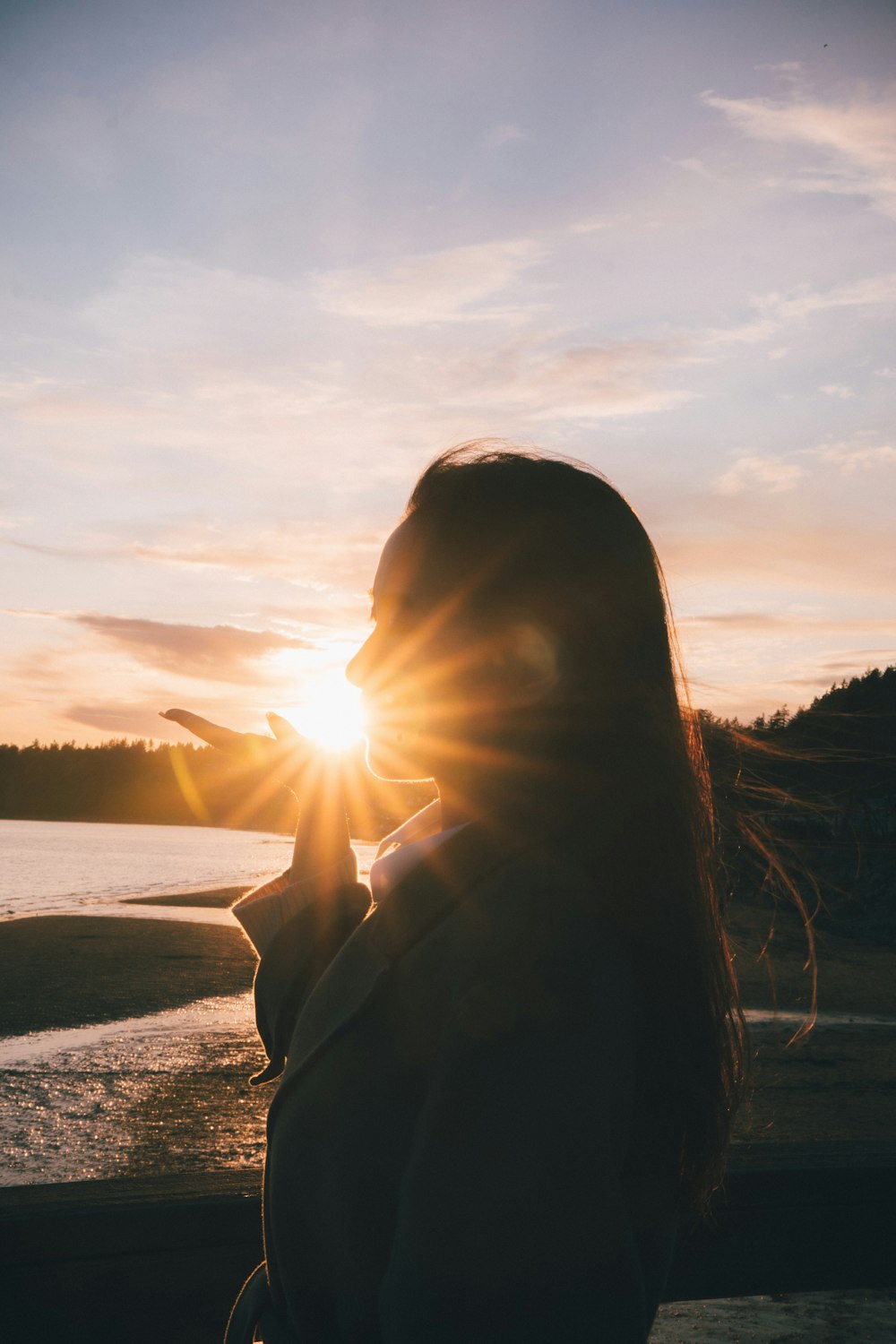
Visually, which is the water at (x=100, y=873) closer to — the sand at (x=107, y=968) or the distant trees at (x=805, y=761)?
the sand at (x=107, y=968)

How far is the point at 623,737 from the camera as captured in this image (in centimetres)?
114

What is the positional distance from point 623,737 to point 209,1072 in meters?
9.28

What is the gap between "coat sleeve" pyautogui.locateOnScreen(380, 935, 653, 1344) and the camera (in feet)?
2.80

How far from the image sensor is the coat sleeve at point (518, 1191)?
0.85m

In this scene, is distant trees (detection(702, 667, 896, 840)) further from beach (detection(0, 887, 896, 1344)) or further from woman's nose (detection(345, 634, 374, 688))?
woman's nose (detection(345, 634, 374, 688))

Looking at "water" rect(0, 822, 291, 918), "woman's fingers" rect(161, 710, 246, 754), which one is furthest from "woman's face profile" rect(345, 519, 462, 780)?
"water" rect(0, 822, 291, 918)

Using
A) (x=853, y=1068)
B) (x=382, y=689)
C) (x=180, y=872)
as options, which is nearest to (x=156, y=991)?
(x=853, y=1068)

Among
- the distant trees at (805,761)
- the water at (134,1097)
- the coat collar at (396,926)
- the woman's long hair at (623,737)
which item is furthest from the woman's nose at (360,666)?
the water at (134,1097)

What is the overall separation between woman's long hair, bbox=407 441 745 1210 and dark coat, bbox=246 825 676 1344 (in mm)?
60

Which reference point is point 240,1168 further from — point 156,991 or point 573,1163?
point 156,991

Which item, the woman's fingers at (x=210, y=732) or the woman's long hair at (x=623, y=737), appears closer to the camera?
the woman's long hair at (x=623, y=737)

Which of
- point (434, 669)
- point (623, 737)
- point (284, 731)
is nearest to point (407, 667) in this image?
point (434, 669)

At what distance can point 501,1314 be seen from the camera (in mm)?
853

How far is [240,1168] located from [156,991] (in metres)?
13.7
